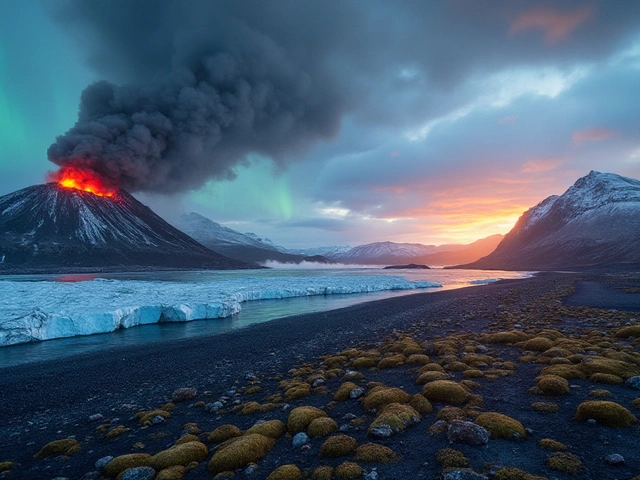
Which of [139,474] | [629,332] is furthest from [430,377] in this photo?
[629,332]

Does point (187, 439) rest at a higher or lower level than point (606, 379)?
lower

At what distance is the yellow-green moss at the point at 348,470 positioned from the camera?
630 cm

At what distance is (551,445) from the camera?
21.9ft

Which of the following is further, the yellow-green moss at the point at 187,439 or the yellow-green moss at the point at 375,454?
the yellow-green moss at the point at 187,439

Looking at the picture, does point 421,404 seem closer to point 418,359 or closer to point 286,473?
point 286,473

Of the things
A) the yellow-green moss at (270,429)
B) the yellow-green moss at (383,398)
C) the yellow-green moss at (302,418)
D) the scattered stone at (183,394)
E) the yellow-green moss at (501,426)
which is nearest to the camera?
the yellow-green moss at (501,426)

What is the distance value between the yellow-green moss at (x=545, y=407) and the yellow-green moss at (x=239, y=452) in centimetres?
686

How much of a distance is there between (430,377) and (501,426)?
3.92 meters

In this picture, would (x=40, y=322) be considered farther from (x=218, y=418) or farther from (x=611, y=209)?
(x=611, y=209)

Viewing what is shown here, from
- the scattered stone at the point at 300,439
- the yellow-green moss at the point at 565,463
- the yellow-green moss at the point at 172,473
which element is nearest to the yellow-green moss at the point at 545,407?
the yellow-green moss at the point at 565,463

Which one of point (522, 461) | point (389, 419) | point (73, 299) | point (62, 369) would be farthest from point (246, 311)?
point (522, 461)

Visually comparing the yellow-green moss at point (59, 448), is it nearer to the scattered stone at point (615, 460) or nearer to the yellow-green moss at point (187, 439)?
the yellow-green moss at point (187, 439)

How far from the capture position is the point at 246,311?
1548 inches

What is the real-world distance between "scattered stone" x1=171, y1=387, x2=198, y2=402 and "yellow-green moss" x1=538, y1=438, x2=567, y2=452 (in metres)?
11.5
